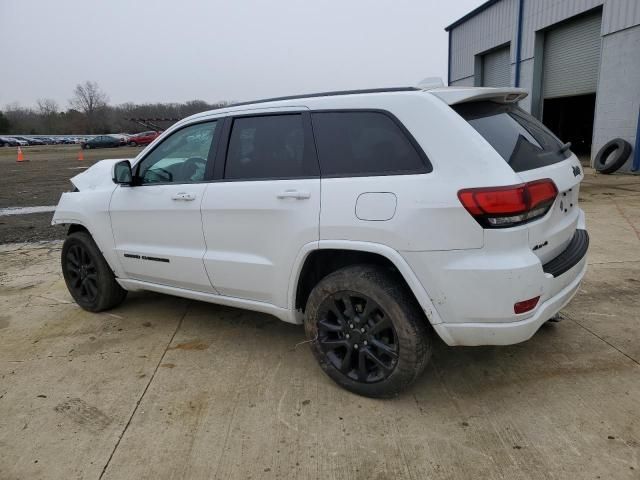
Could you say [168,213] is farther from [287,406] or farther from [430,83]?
[430,83]

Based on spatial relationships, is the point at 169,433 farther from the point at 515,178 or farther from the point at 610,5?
the point at 610,5

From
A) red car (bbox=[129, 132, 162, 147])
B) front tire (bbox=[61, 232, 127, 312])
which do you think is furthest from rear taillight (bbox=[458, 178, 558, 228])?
red car (bbox=[129, 132, 162, 147])

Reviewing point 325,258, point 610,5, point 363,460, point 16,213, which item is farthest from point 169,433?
point 610,5

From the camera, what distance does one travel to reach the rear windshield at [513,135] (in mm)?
2600

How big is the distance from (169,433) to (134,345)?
129cm

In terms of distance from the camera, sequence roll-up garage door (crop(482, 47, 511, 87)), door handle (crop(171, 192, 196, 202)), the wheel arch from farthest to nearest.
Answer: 1. roll-up garage door (crop(482, 47, 511, 87))
2. door handle (crop(171, 192, 196, 202))
3. the wheel arch

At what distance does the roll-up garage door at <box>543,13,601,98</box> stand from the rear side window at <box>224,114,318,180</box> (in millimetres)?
14047

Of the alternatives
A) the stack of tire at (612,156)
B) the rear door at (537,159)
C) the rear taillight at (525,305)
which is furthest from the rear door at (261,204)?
the stack of tire at (612,156)

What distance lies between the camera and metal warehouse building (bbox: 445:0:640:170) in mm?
12711

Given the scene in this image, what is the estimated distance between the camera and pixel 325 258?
3.12m

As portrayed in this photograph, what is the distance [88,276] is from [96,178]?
0.90 m

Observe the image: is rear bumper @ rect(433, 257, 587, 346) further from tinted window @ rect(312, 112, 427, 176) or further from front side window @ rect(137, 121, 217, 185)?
front side window @ rect(137, 121, 217, 185)

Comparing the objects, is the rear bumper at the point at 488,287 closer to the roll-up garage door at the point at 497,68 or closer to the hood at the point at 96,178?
the hood at the point at 96,178

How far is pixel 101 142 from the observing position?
46.3 m
